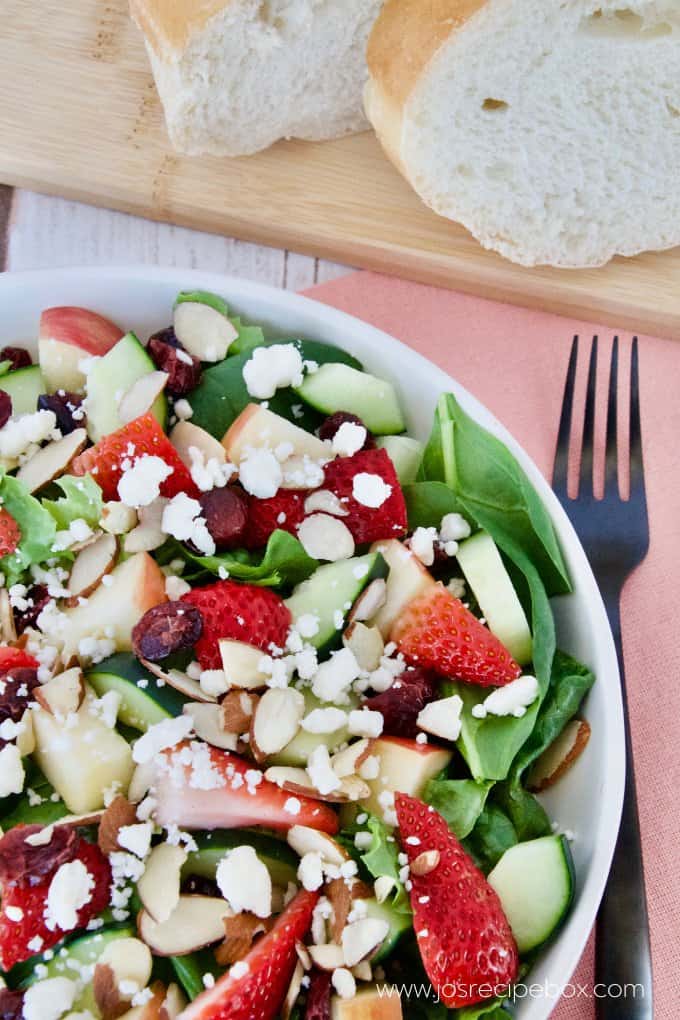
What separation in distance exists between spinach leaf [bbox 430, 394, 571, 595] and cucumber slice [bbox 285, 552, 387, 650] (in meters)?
0.20

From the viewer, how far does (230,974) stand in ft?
4.66

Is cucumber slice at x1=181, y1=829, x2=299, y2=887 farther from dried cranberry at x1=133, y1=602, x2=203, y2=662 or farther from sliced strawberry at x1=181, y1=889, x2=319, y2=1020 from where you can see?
dried cranberry at x1=133, y1=602, x2=203, y2=662

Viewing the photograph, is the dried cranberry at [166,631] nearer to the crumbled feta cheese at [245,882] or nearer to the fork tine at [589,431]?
the crumbled feta cheese at [245,882]

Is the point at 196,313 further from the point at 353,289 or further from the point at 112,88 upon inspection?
the point at 112,88

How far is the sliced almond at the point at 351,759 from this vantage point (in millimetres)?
1524

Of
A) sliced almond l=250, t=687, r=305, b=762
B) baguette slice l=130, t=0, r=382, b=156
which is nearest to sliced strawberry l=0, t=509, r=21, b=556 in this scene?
sliced almond l=250, t=687, r=305, b=762

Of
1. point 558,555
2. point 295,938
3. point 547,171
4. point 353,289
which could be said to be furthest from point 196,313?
point 295,938

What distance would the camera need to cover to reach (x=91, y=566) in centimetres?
168

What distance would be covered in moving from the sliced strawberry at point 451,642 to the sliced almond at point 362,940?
0.38m

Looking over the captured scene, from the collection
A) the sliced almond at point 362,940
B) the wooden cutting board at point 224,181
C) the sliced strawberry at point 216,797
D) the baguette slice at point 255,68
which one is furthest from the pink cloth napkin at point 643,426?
the sliced strawberry at point 216,797

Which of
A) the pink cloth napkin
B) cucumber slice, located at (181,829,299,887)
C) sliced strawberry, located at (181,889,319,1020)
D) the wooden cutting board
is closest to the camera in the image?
sliced strawberry, located at (181,889,319,1020)

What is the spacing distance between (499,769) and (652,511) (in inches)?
31.2

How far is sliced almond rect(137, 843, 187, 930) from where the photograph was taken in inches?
57.2

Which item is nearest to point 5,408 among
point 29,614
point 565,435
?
point 29,614
